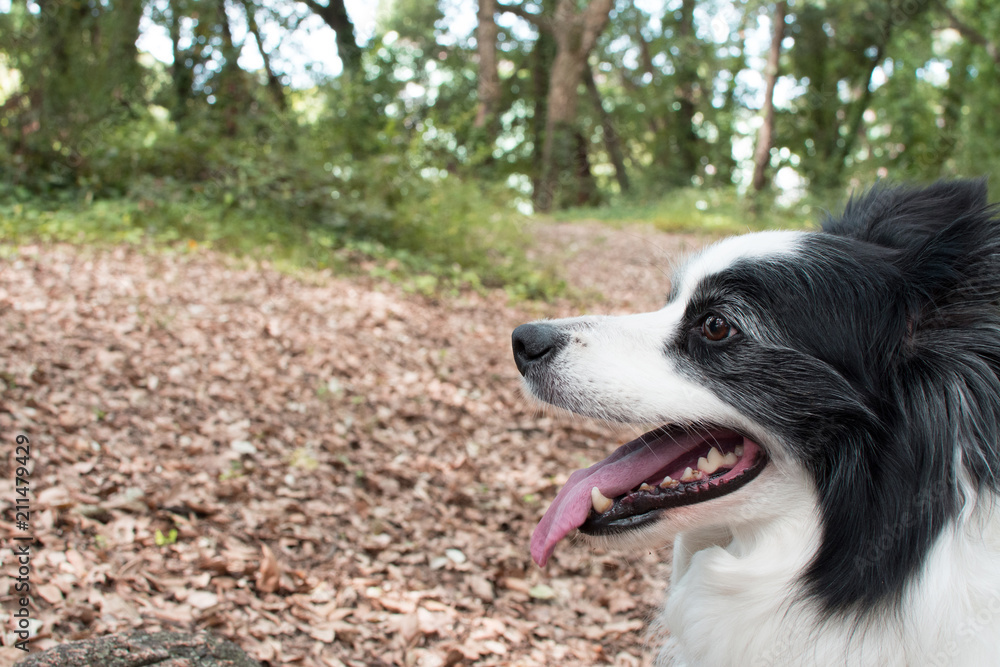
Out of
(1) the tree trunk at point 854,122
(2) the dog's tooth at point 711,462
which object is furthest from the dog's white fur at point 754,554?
(1) the tree trunk at point 854,122

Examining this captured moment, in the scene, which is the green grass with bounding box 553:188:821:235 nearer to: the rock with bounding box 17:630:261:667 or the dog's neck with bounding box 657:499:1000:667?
the dog's neck with bounding box 657:499:1000:667

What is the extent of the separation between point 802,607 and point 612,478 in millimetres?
550

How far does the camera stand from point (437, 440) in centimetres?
427

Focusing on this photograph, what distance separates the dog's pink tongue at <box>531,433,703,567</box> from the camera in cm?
192

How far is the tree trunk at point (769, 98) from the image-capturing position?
45.3 ft

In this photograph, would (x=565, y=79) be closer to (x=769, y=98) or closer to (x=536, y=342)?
(x=769, y=98)

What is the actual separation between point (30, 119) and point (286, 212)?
8.92 feet

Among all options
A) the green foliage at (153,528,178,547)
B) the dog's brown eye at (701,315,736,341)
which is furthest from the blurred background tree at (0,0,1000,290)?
the green foliage at (153,528,178,547)

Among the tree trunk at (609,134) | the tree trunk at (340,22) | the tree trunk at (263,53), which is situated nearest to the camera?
the tree trunk at (263,53)

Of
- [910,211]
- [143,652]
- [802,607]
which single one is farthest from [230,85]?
[802,607]

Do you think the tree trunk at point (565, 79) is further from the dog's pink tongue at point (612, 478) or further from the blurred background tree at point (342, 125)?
the dog's pink tongue at point (612, 478)

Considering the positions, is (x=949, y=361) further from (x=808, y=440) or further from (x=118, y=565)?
(x=118, y=565)

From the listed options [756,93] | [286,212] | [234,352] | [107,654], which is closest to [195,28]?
[286,212]

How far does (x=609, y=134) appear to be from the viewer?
21.3 m
